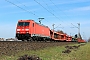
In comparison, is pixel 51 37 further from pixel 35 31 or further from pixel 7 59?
pixel 7 59

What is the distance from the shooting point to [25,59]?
10125mm

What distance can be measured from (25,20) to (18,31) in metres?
2.67

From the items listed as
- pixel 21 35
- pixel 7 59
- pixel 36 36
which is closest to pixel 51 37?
pixel 36 36

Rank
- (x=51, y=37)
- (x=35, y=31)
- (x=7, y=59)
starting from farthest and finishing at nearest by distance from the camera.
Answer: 1. (x=51, y=37)
2. (x=35, y=31)
3. (x=7, y=59)

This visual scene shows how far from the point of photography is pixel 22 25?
1556 inches

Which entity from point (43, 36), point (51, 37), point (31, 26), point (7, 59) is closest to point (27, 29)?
point (31, 26)

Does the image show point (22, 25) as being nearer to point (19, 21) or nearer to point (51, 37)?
point (19, 21)

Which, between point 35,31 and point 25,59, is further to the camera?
point 35,31

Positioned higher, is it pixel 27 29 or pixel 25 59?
pixel 27 29

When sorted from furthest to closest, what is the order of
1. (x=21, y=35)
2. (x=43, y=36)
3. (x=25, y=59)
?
(x=43, y=36), (x=21, y=35), (x=25, y=59)

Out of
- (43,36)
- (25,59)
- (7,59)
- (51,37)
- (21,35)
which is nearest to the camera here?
(25,59)

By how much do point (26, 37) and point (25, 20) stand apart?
3629 millimetres

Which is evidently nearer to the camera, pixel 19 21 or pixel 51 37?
pixel 19 21

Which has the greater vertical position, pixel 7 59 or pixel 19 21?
pixel 19 21
